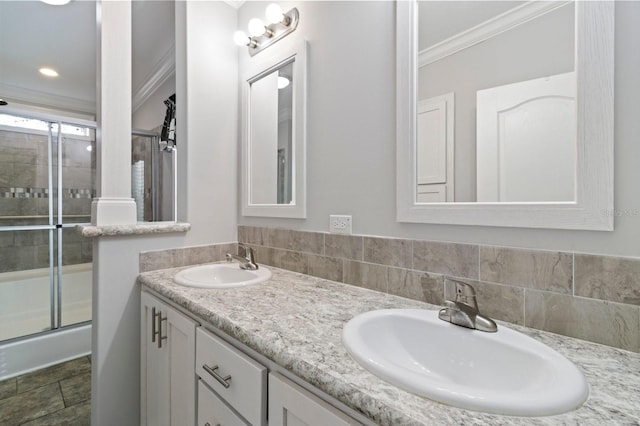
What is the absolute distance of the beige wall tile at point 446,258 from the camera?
88cm

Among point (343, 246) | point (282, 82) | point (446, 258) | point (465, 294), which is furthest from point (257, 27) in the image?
point (465, 294)

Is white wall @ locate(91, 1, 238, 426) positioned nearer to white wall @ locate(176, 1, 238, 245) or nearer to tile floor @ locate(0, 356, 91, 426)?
white wall @ locate(176, 1, 238, 245)

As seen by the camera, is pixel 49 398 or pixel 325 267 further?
pixel 49 398

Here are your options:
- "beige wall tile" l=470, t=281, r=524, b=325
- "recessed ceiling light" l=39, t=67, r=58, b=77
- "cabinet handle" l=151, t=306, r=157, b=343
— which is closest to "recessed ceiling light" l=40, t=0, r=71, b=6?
"recessed ceiling light" l=39, t=67, r=58, b=77

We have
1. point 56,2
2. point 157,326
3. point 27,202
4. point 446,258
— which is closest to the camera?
point 446,258

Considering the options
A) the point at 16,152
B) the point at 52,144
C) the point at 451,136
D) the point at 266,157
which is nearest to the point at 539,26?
the point at 451,136

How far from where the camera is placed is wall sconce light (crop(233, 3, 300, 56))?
143 cm

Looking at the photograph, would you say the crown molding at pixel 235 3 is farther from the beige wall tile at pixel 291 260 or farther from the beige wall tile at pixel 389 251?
the beige wall tile at pixel 389 251

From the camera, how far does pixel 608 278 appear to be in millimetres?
671

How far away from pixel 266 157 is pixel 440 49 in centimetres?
102

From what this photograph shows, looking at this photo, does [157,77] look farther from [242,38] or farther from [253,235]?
[253,235]

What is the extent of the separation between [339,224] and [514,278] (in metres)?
0.66

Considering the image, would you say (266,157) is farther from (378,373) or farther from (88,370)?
(88,370)

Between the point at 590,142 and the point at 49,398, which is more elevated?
the point at 590,142
